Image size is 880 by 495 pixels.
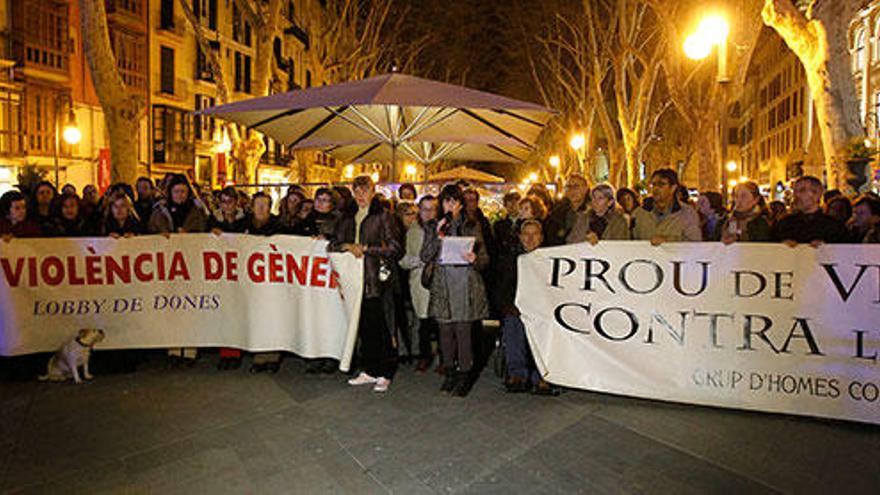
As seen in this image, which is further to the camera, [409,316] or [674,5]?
[674,5]

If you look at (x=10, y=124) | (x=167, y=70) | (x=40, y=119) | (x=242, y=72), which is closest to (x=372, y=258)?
(x=10, y=124)

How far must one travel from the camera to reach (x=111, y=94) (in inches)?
425

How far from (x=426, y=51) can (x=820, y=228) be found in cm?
3158

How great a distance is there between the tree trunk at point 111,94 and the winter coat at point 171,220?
14.9 ft

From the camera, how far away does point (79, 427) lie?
15.8 ft

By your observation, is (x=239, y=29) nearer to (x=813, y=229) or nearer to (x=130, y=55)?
(x=130, y=55)

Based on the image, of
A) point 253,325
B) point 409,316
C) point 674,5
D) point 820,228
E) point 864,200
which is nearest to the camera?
point 820,228

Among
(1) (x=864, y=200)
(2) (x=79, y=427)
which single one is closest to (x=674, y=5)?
(1) (x=864, y=200)

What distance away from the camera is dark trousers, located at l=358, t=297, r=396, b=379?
5.85m

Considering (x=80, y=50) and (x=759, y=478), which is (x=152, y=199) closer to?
(x=759, y=478)

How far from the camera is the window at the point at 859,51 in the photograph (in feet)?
109

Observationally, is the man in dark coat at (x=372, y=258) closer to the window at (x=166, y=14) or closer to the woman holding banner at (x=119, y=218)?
the woman holding banner at (x=119, y=218)

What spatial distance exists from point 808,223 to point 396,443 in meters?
3.71

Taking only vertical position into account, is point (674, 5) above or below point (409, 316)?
above
